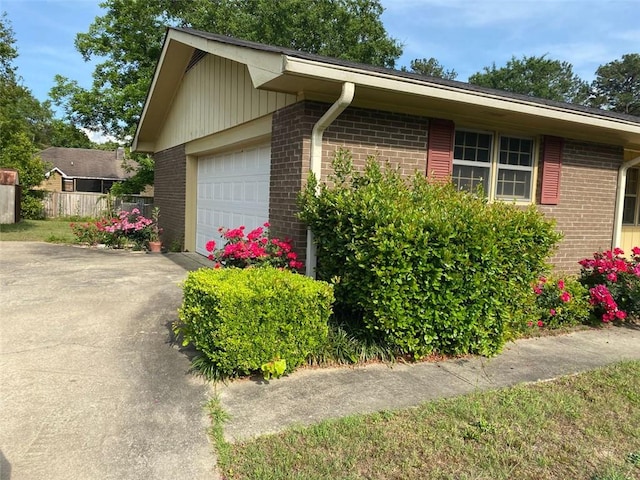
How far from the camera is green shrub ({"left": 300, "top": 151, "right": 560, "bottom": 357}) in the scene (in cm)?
432

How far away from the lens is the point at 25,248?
446 inches

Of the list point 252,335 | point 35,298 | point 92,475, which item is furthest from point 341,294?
point 35,298

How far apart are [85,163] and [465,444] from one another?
39834mm

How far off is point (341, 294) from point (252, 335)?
1334 mm

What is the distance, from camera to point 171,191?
12.3 metres

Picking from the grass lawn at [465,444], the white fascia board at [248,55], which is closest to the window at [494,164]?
the white fascia board at [248,55]

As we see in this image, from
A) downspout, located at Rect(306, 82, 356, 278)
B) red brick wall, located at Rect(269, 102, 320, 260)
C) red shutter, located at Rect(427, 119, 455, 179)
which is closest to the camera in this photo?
downspout, located at Rect(306, 82, 356, 278)

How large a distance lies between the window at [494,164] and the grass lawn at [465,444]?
4075 mm

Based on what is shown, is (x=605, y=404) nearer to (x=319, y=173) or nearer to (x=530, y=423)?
(x=530, y=423)

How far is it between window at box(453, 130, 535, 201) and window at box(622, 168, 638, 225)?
449 centimetres

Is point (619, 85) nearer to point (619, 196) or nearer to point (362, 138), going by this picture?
point (619, 196)

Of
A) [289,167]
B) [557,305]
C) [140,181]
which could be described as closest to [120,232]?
[140,181]

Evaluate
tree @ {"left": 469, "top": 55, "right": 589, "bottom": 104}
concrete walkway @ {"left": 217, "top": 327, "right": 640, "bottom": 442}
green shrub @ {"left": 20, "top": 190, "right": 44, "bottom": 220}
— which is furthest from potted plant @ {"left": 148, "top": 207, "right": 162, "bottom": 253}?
tree @ {"left": 469, "top": 55, "right": 589, "bottom": 104}

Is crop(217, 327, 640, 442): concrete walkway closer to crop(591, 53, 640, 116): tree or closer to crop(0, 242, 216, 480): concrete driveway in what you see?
crop(0, 242, 216, 480): concrete driveway
